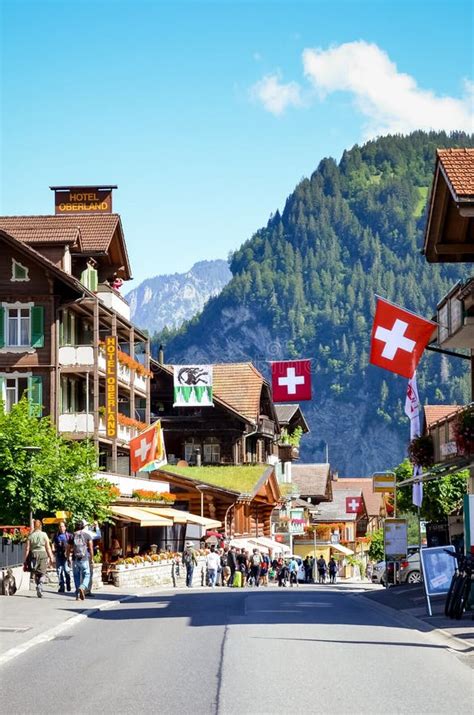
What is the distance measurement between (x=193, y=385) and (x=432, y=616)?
39797mm

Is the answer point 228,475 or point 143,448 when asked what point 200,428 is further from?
point 143,448

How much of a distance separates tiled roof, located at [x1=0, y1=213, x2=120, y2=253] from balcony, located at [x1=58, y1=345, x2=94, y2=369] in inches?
208

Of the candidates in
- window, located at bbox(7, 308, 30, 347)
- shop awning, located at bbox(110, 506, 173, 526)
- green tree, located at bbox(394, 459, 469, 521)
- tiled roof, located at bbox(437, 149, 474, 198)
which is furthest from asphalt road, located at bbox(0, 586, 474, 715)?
green tree, located at bbox(394, 459, 469, 521)

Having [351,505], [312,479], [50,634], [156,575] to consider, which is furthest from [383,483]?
[351,505]

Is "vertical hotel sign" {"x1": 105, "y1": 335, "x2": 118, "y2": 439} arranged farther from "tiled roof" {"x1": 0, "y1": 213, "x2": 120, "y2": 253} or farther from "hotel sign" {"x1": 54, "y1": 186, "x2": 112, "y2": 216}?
"hotel sign" {"x1": 54, "y1": 186, "x2": 112, "y2": 216}

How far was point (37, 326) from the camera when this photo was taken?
2044 inches

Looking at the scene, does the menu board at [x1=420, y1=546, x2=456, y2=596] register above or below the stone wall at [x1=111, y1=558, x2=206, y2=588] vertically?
above

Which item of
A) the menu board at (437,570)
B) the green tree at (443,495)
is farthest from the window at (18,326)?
the menu board at (437,570)

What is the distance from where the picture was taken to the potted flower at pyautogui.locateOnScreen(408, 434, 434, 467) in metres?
34.7

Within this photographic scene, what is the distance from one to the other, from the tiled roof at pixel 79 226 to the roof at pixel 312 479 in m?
55.7

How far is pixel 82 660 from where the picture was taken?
1702 centimetres

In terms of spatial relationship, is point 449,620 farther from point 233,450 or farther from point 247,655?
point 233,450

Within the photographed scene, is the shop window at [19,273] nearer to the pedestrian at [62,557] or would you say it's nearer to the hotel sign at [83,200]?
the hotel sign at [83,200]

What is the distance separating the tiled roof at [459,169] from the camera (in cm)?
2517
